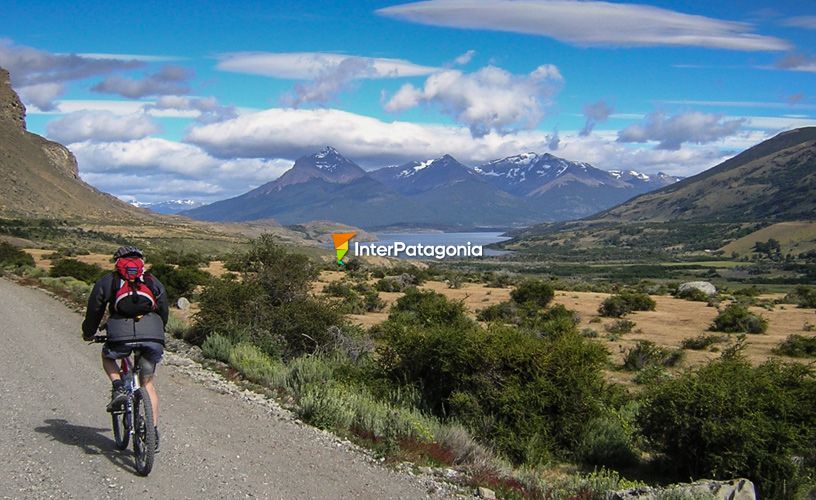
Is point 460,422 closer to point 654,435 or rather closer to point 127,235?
point 654,435

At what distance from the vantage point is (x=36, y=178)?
120062 mm

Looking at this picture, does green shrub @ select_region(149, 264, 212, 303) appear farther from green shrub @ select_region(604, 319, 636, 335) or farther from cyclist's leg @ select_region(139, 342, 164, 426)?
cyclist's leg @ select_region(139, 342, 164, 426)

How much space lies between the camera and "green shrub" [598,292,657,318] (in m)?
31.8

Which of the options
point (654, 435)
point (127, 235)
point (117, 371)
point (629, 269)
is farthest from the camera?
point (629, 269)

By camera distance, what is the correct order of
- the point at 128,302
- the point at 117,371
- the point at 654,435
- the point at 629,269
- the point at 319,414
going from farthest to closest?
the point at 629,269, the point at 654,435, the point at 319,414, the point at 117,371, the point at 128,302

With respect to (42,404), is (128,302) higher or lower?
higher

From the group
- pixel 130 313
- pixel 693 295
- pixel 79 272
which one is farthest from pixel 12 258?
pixel 693 295

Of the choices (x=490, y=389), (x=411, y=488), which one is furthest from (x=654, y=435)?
(x=411, y=488)

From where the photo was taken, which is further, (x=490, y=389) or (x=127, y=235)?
(x=127, y=235)

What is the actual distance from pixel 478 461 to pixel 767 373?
505cm

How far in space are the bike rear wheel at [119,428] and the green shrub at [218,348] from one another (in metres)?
5.44

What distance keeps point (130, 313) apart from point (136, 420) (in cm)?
111

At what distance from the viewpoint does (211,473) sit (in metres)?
6.96

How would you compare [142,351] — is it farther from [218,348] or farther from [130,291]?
[218,348]
